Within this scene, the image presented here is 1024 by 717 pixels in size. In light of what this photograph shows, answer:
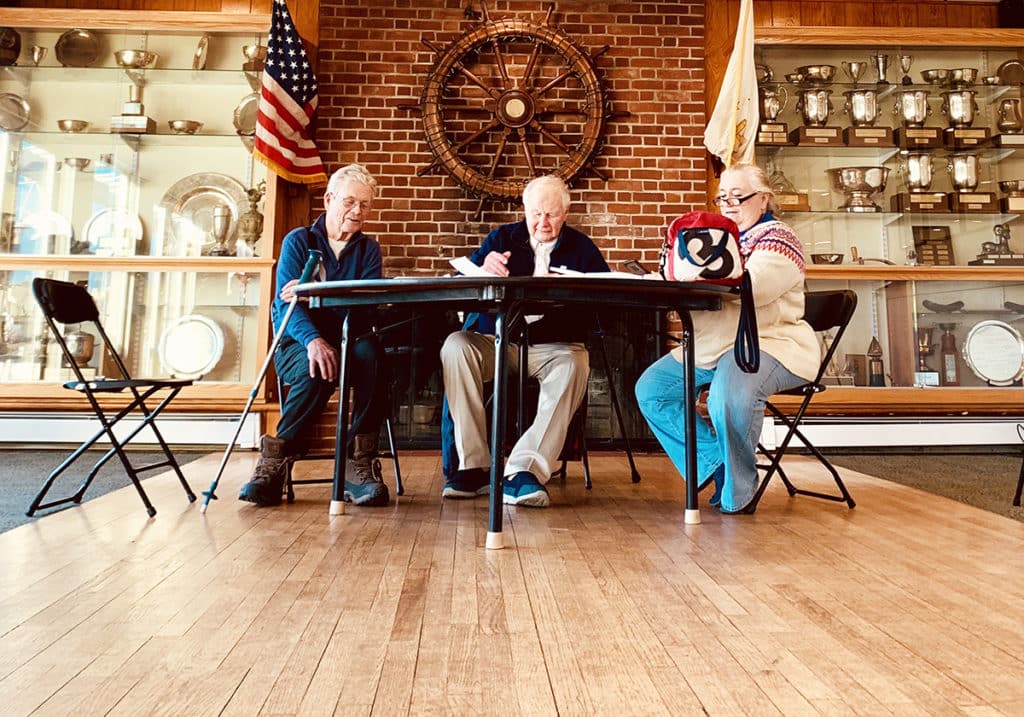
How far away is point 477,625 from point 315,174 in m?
3.38

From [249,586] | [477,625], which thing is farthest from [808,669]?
[249,586]

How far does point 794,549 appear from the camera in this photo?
1718mm

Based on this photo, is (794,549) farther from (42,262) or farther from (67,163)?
(67,163)

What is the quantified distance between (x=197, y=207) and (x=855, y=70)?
397cm

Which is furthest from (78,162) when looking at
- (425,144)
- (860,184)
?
(860,184)

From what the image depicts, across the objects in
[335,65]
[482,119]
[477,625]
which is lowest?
[477,625]

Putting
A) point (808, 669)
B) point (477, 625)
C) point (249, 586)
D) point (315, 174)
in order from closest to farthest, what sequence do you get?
point (808, 669) < point (477, 625) < point (249, 586) < point (315, 174)

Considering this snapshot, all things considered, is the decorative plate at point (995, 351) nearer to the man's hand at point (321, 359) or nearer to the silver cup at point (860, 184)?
the silver cup at point (860, 184)

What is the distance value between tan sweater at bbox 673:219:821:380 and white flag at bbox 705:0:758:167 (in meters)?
2.02

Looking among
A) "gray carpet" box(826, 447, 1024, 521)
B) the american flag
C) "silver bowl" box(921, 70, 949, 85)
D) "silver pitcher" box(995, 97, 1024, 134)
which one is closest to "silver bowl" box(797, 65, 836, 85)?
"silver bowl" box(921, 70, 949, 85)

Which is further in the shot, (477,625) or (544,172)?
(544,172)

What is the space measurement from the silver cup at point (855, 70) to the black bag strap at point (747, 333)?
3.14m

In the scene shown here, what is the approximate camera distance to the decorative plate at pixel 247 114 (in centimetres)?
436

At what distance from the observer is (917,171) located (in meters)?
4.46
